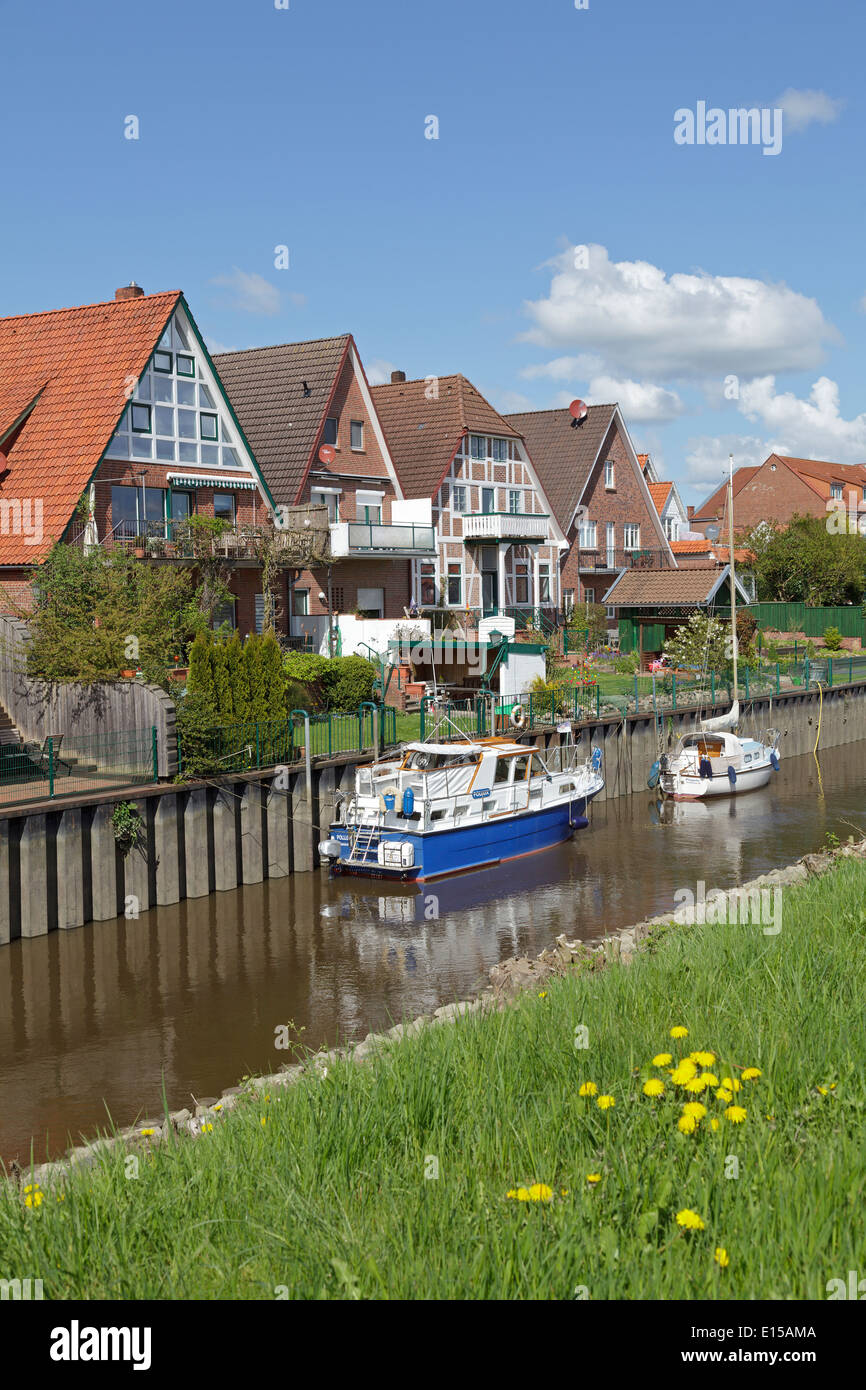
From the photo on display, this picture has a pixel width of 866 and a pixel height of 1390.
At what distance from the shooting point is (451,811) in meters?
27.7

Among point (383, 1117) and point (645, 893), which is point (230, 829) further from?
point (383, 1117)

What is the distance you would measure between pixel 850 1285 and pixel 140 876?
66.6 ft

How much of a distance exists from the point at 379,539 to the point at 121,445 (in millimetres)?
11231

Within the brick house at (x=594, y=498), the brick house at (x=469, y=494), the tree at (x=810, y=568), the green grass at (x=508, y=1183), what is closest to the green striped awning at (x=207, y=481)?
the brick house at (x=469, y=494)

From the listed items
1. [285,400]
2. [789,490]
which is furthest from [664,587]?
[789,490]

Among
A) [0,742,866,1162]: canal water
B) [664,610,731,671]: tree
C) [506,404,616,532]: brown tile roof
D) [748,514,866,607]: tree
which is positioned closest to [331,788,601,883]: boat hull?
[0,742,866,1162]: canal water

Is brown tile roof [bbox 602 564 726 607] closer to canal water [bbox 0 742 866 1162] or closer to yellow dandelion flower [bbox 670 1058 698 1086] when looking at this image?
canal water [bbox 0 742 866 1162]

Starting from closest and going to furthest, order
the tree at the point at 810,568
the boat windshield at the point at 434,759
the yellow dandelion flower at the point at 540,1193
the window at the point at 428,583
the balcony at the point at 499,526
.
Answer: the yellow dandelion flower at the point at 540,1193, the boat windshield at the point at 434,759, the window at the point at 428,583, the balcony at the point at 499,526, the tree at the point at 810,568

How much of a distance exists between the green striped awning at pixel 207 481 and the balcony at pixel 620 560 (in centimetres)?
2503

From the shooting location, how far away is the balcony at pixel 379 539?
139ft

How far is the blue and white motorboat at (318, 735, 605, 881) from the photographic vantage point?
26.8m

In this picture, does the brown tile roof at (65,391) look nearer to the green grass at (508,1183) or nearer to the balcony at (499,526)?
the balcony at (499,526)
